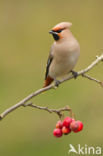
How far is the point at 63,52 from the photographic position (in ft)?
18.4

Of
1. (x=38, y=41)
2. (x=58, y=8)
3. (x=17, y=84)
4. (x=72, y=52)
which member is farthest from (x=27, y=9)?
(x=72, y=52)

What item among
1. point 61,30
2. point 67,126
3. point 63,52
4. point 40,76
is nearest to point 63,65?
point 63,52

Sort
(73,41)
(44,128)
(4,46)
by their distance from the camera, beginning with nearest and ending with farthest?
1. (73,41)
2. (44,128)
3. (4,46)

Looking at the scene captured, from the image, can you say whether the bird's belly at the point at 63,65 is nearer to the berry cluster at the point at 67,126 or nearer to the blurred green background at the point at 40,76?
the berry cluster at the point at 67,126

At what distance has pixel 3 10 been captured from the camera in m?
11.8

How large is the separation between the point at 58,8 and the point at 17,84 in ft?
10.0

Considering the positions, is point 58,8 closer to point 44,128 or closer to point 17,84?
point 17,84

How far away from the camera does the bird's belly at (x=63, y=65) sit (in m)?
5.53

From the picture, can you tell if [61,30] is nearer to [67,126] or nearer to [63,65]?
[63,65]

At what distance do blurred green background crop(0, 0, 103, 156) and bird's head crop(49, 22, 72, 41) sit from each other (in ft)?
8.15

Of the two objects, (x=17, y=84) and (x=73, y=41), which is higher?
(x=73, y=41)

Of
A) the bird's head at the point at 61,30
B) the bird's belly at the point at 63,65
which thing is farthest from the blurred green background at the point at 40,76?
the bird's head at the point at 61,30

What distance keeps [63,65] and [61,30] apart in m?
0.44

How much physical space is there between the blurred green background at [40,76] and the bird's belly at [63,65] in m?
1.99
